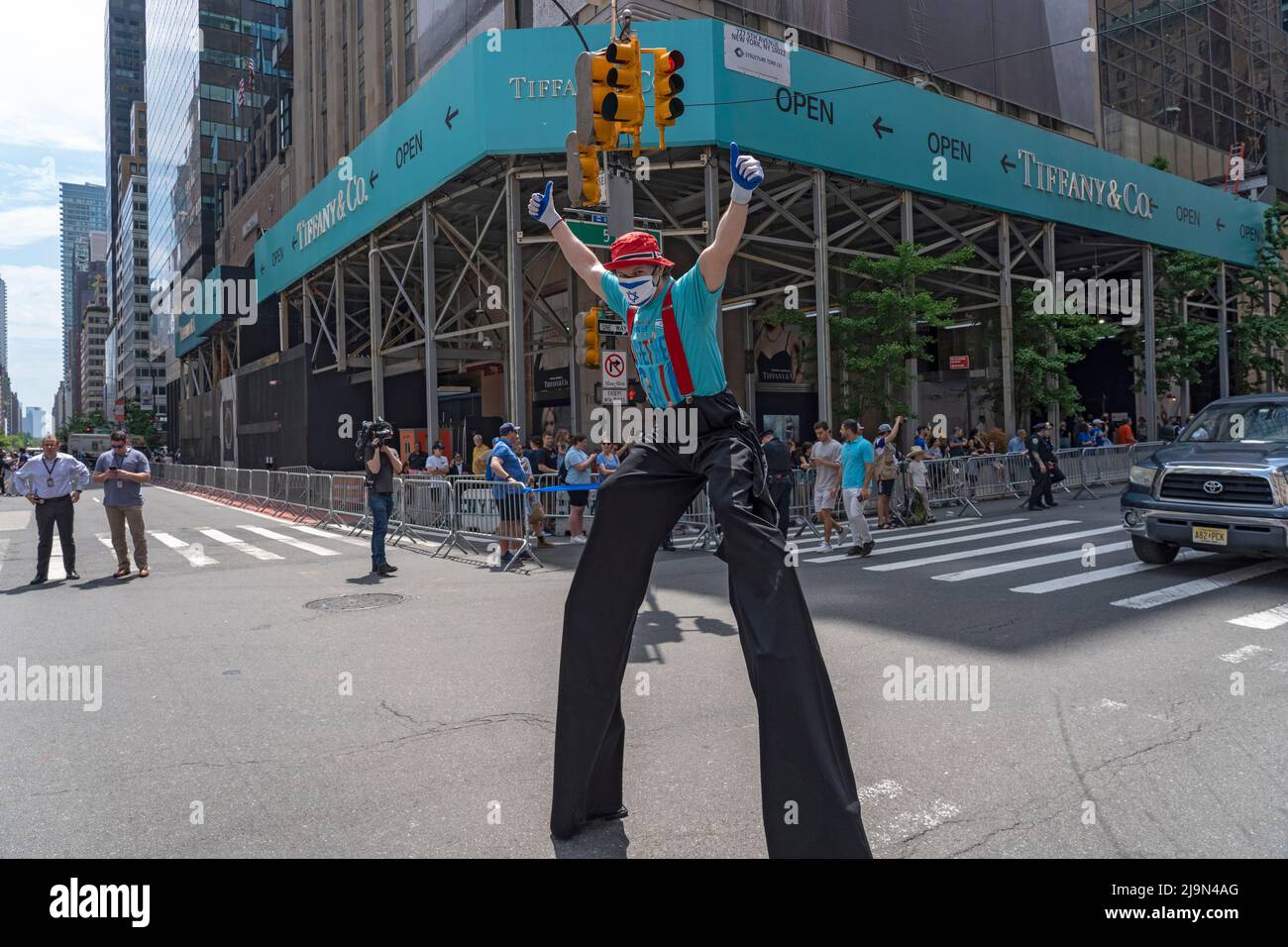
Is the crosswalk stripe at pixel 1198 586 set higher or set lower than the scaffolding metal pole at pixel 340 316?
lower

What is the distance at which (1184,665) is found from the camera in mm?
6059

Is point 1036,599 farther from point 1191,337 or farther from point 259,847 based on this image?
point 1191,337

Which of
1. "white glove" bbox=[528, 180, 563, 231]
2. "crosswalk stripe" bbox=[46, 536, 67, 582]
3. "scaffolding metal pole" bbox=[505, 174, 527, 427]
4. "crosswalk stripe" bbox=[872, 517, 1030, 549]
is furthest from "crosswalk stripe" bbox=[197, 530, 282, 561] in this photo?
"white glove" bbox=[528, 180, 563, 231]

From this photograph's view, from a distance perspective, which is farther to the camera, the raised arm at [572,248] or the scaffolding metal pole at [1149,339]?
the scaffolding metal pole at [1149,339]

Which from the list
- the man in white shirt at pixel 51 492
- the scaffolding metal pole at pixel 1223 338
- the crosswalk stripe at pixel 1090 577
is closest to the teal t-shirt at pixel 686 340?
the crosswalk stripe at pixel 1090 577

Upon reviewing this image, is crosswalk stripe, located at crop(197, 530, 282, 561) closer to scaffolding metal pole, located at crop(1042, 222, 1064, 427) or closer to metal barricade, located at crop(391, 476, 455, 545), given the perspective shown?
metal barricade, located at crop(391, 476, 455, 545)

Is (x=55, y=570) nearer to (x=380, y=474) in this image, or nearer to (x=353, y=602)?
(x=380, y=474)

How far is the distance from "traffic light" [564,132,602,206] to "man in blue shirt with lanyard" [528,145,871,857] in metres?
7.76

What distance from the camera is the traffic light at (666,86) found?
1002cm

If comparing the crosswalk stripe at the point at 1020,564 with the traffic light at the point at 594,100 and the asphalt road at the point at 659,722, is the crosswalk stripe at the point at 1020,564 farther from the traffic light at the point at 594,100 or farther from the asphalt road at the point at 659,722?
the traffic light at the point at 594,100

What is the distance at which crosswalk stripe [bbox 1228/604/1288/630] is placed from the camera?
728cm

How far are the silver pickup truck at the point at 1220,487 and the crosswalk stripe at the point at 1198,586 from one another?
328 mm

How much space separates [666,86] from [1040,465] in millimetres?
12830
